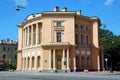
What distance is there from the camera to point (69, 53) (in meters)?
64.4

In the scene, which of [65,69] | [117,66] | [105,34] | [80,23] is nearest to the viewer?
[65,69]

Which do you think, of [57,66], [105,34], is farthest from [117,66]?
[57,66]

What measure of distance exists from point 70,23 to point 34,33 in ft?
32.3

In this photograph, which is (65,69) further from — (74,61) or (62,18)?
(62,18)

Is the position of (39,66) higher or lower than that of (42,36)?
lower

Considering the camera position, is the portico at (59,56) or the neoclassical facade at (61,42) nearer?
the portico at (59,56)

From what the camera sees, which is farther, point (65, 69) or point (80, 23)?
point (80, 23)

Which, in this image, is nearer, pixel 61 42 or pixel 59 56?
pixel 61 42

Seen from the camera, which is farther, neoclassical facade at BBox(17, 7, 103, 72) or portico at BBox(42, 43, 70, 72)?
neoclassical facade at BBox(17, 7, 103, 72)

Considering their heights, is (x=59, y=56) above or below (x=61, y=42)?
below

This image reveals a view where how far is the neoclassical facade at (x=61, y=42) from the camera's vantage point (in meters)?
63.8

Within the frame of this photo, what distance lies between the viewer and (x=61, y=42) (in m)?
63.9

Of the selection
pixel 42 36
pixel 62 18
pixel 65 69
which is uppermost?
pixel 62 18

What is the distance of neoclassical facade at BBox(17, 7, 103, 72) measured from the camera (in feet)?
209
